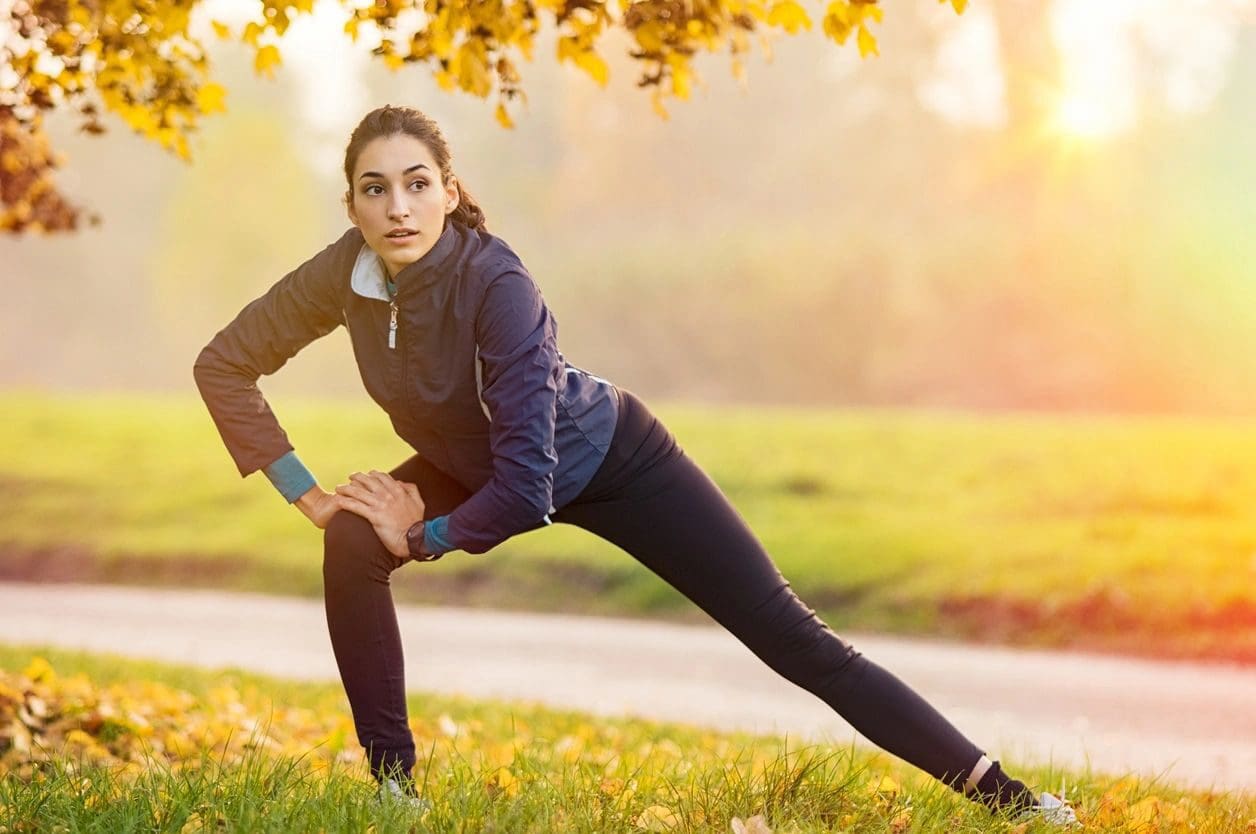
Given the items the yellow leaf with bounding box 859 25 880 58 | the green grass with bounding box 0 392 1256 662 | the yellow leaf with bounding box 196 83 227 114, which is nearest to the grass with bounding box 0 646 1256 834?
the yellow leaf with bounding box 859 25 880 58

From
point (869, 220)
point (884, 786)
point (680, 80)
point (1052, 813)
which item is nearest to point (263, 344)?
point (680, 80)

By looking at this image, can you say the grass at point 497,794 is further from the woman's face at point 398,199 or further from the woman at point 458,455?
the woman's face at point 398,199

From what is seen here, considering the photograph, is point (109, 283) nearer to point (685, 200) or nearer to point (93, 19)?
point (685, 200)

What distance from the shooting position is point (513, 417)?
9.67ft

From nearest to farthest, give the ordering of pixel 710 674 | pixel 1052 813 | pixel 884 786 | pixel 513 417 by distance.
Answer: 1. pixel 513 417
2. pixel 1052 813
3. pixel 884 786
4. pixel 710 674

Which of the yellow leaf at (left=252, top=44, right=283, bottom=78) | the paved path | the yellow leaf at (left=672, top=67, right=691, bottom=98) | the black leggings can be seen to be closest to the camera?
the black leggings

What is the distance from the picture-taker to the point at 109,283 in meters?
39.4

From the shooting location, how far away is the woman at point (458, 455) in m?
3.02

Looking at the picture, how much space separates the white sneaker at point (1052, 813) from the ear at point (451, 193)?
195cm

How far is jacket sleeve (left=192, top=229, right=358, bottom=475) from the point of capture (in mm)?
3217

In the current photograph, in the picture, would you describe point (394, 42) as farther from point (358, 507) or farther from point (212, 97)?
point (358, 507)

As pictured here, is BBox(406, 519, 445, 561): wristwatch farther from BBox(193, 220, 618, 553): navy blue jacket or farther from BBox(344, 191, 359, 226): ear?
BBox(344, 191, 359, 226): ear

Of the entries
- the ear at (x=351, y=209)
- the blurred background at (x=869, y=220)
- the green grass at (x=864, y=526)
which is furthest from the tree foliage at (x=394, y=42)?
the blurred background at (x=869, y=220)

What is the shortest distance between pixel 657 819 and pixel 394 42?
233cm
